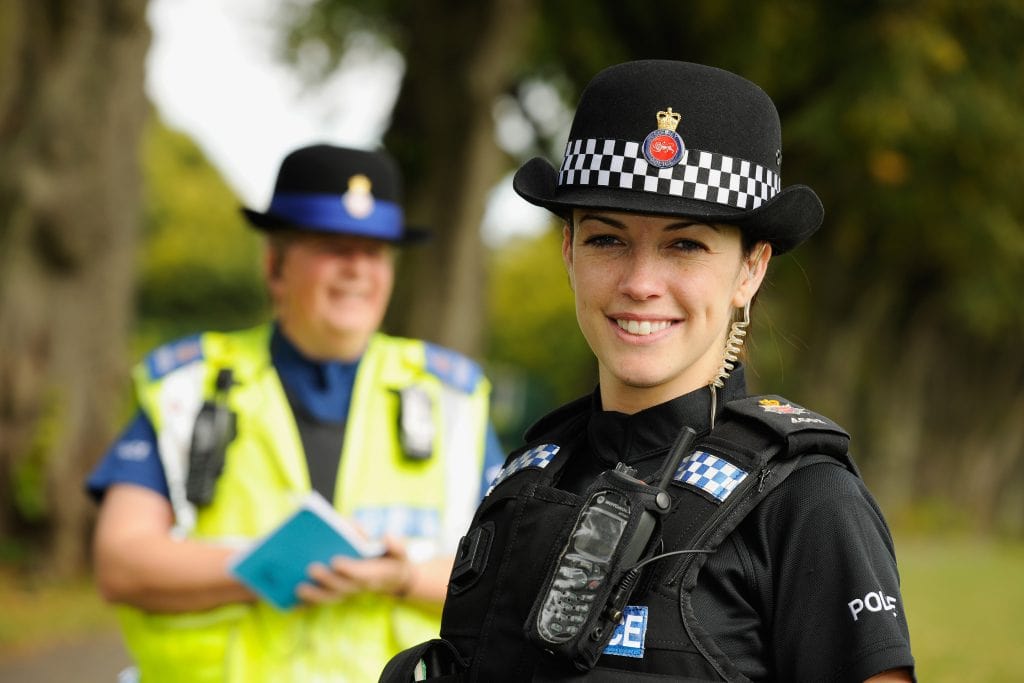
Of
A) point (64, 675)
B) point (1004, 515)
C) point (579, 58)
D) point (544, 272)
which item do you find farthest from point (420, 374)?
point (544, 272)

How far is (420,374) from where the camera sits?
4.30 m

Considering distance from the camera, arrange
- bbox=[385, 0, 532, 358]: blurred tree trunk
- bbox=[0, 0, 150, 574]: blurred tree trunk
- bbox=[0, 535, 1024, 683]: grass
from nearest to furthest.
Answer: bbox=[0, 535, 1024, 683]: grass < bbox=[0, 0, 150, 574]: blurred tree trunk < bbox=[385, 0, 532, 358]: blurred tree trunk

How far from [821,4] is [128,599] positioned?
12017 millimetres

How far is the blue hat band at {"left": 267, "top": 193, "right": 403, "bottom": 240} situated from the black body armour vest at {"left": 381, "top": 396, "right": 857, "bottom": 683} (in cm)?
185

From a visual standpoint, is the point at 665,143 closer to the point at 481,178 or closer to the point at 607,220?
the point at 607,220

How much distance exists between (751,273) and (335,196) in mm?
2134

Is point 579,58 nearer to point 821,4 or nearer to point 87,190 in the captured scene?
point 821,4

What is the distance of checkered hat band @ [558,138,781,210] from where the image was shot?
2.30 metres

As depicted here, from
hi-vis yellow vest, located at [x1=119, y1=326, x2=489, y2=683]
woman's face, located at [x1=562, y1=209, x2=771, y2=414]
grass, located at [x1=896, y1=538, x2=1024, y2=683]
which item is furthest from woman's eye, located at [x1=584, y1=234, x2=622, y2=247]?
grass, located at [x1=896, y1=538, x2=1024, y2=683]

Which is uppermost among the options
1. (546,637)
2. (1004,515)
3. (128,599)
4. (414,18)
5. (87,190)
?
(414,18)

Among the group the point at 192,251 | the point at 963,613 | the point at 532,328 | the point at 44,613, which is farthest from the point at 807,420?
the point at 532,328

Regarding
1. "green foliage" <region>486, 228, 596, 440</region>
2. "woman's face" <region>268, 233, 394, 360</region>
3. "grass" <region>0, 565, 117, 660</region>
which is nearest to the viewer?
"woman's face" <region>268, 233, 394, 360</region>

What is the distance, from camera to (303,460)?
4.02 meters

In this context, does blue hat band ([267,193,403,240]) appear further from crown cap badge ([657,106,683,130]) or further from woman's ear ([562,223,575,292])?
crown cap badge ([657,106,683,130])
